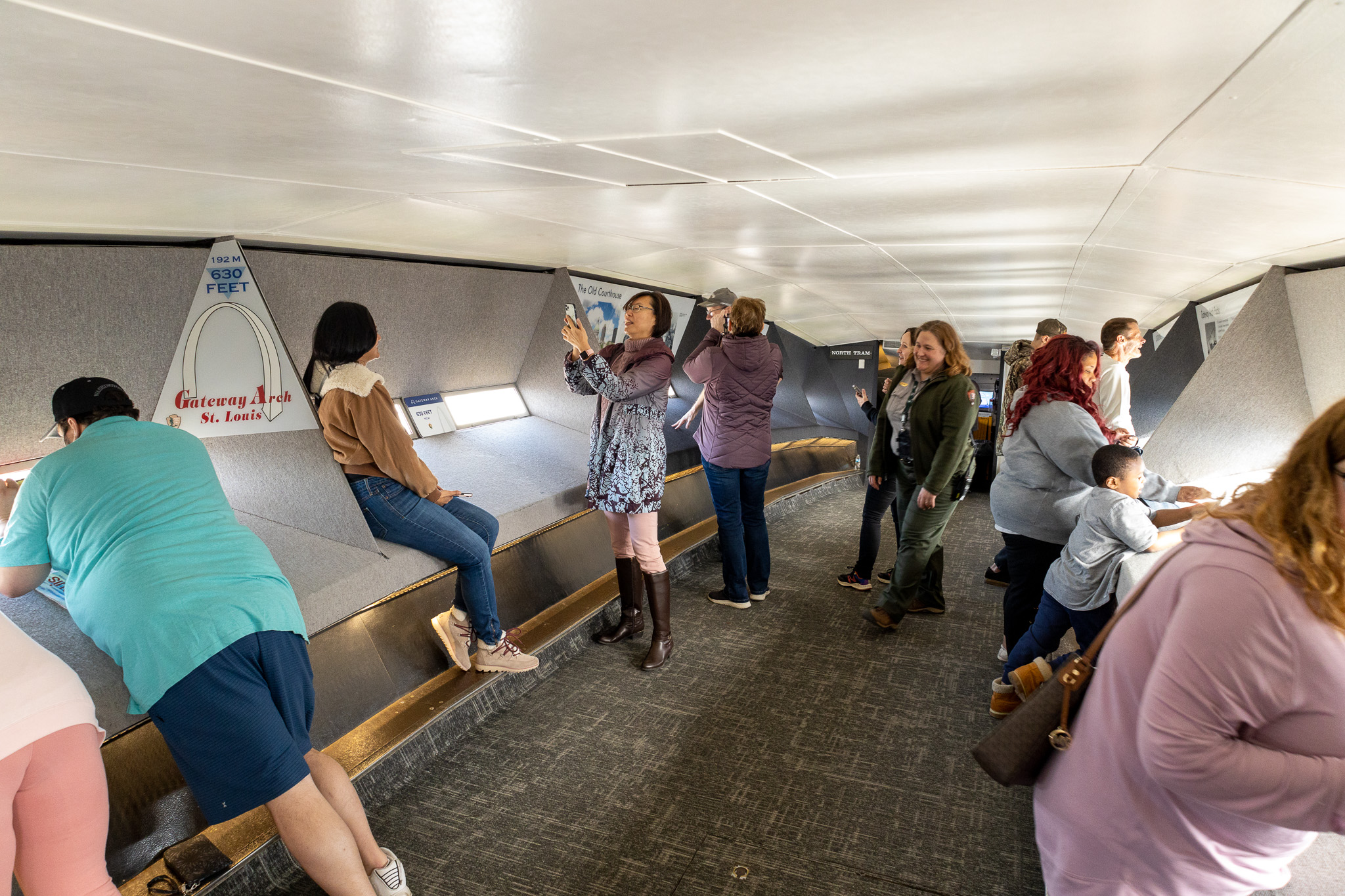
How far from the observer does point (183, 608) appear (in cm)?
179

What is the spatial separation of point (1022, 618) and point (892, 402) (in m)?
1.42

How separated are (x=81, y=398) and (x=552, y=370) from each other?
3.80 meters

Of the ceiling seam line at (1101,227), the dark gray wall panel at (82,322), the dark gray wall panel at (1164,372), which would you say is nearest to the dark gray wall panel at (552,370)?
the dark gray wall panel at (82,322)

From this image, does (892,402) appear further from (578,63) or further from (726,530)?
(578,63)

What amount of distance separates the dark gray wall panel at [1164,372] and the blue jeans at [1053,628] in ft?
8.85

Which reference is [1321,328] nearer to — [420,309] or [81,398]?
[420,309]

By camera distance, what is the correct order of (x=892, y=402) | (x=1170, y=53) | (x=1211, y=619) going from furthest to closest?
(x=892, y=402), (x=1170, y=53), (x=1211, y=619)

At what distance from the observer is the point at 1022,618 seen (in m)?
3.38

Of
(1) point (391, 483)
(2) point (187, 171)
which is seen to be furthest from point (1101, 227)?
(2) point (187, 171)

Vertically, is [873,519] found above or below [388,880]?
below

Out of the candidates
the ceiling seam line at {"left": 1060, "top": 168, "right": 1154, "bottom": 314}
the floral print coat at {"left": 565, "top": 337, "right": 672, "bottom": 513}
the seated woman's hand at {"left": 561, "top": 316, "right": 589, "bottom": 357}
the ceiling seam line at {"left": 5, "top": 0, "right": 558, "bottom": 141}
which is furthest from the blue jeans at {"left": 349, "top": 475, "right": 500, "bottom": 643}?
the ceiling seam line at {"left": 1060, "top": 168, "right": 1154, "bottom": 314}

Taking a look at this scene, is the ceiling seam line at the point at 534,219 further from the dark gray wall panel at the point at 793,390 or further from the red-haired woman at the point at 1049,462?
the dark gray wall panel at the point at 793,390

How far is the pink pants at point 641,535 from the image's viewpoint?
370cm

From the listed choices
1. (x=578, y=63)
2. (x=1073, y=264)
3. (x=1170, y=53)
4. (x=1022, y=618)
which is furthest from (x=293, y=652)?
(x=1073, y=264)
